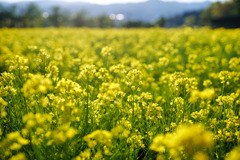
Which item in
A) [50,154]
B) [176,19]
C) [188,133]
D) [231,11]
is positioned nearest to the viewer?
[188,133]

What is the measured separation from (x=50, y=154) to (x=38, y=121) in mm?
590

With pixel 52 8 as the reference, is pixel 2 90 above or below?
below

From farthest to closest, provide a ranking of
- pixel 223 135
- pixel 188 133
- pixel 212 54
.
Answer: pixel 212 54 < pixel 223 135 < pixel 188 133

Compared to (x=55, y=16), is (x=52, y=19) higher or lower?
lower

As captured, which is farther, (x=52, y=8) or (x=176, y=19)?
(x=176, y=19)

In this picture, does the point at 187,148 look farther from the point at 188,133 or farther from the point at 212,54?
the point at 212,54

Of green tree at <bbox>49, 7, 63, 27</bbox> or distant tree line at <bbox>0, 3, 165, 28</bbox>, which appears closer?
distant tree line at <bbox>0, 3, 165, 28</bbox>

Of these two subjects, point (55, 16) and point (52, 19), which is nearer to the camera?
point (52, 19)

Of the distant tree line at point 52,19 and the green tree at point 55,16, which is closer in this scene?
the distant tree line at point 52,19

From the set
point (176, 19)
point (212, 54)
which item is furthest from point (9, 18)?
point (176, 19)

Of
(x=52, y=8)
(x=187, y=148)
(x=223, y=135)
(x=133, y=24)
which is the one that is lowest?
(x=223, y=135)

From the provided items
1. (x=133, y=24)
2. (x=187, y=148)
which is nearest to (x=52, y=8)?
(x=133, y=24)

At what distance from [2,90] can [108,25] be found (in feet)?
208

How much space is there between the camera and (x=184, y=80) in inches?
90.6
